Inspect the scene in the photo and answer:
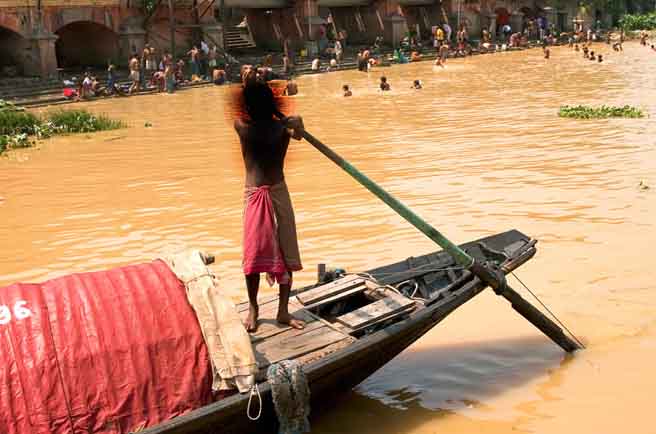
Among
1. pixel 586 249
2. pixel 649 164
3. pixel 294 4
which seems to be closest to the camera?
pixel 586 249

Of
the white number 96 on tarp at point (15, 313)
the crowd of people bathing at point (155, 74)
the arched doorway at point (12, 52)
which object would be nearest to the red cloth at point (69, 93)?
the crowd of people bathing at point (155, 74)

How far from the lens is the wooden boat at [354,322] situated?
448cm

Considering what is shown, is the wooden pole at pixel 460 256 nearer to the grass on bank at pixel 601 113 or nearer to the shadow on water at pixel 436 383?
the shadow on water at pixel 436 383

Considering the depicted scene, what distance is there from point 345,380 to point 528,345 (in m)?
2.02

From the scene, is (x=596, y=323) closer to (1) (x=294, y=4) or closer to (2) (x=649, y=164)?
(2) (x=649, y=164)

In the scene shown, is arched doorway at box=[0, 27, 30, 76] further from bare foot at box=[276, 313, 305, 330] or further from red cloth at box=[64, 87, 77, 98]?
bare foot at box=[276, 313, 305, 330]

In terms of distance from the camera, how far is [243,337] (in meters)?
4.48

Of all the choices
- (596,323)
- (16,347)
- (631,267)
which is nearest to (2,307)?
(16,347)

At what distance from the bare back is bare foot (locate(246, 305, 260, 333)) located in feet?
2.73

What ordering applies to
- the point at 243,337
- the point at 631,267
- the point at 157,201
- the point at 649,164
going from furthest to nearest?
the point at 649,164 → the point at 157,201 → the point at 631,267 → the point at 243,337

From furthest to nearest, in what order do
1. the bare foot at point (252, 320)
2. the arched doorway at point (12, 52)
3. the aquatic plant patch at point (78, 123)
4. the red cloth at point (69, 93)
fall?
the arched doorway at point (12, 52) → the red cloth at point (69, 93) → the aquatic plant patch at point (78, 123) → the bare foot at point (252, 320)

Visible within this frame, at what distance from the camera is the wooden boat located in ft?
14.7

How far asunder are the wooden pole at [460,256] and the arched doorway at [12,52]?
77.3 feet

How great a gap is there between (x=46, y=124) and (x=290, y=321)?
14.4 m
